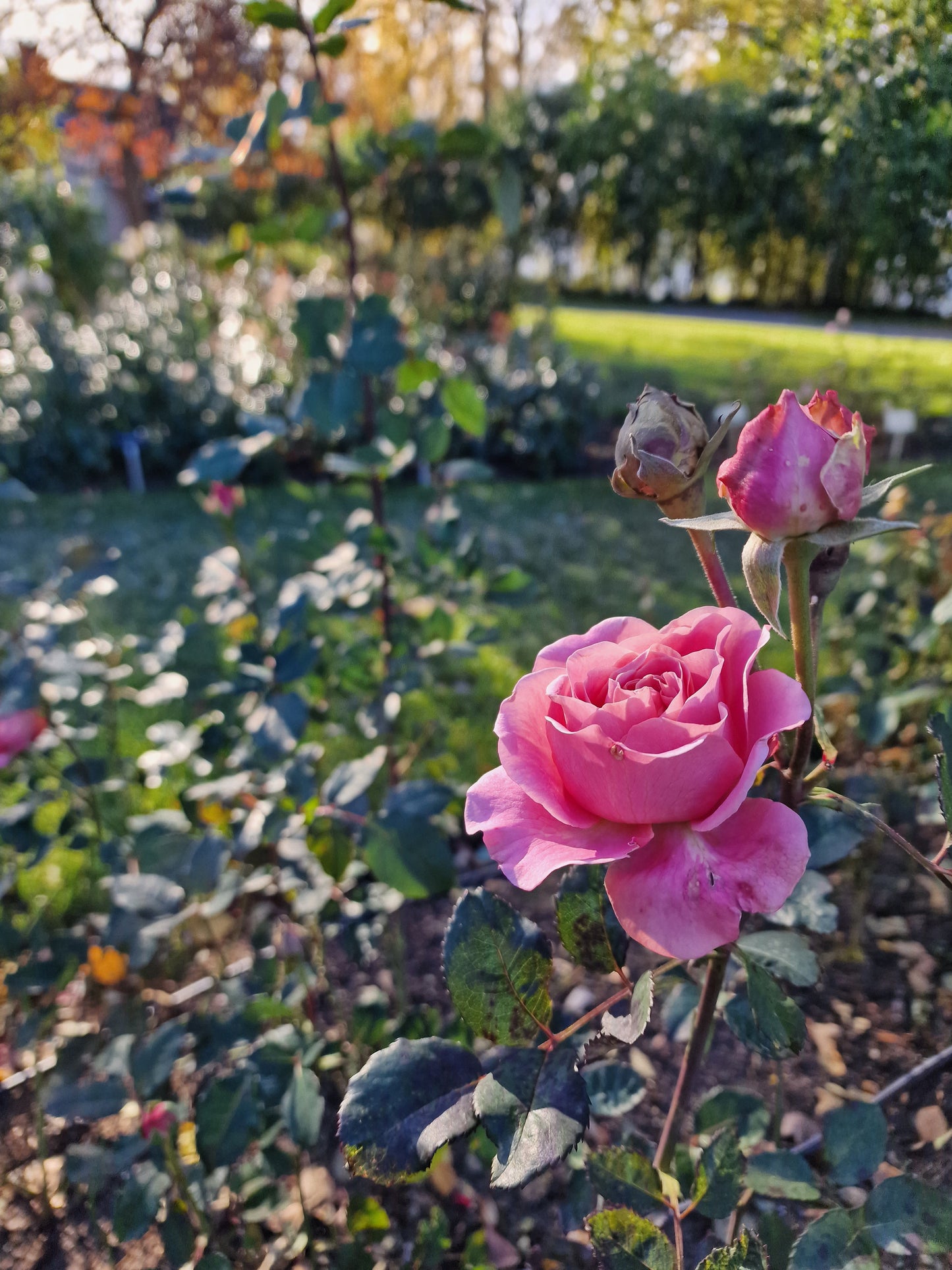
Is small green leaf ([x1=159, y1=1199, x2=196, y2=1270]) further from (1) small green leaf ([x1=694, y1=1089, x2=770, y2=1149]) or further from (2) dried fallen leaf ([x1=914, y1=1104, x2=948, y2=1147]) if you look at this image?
(2) dried fallen leaf ([x1=914, y1=1104, x2=948, y2=1147])

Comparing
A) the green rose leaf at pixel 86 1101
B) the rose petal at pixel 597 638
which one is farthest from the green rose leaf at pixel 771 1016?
the green rose leaf at pixel 86 1101

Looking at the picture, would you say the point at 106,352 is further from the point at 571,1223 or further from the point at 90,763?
the point at 571,1223

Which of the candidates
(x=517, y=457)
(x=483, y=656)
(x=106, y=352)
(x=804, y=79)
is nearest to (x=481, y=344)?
(x=517, y=457)

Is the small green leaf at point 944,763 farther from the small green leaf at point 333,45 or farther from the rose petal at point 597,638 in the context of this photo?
the small green leaf at point 333,45

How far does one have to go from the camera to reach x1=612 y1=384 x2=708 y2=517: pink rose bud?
1.44 ft

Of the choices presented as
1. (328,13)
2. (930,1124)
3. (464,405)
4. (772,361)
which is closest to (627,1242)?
(930,1124)

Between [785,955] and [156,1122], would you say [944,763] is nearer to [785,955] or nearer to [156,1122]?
[785,955]

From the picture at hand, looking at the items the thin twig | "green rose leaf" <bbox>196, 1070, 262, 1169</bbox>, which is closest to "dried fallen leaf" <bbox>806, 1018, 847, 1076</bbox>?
the thin twig

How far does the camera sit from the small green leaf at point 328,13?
90 centimetres

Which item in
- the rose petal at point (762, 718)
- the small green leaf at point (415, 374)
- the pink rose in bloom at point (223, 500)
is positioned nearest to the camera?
the rose petal at point (762, 718)

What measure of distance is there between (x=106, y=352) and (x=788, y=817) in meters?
5.15

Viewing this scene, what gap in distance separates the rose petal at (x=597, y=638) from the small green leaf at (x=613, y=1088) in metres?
0.38

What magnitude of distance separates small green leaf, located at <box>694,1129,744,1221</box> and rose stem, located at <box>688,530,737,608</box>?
1.24 feet

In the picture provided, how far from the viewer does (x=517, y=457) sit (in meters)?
4.48
